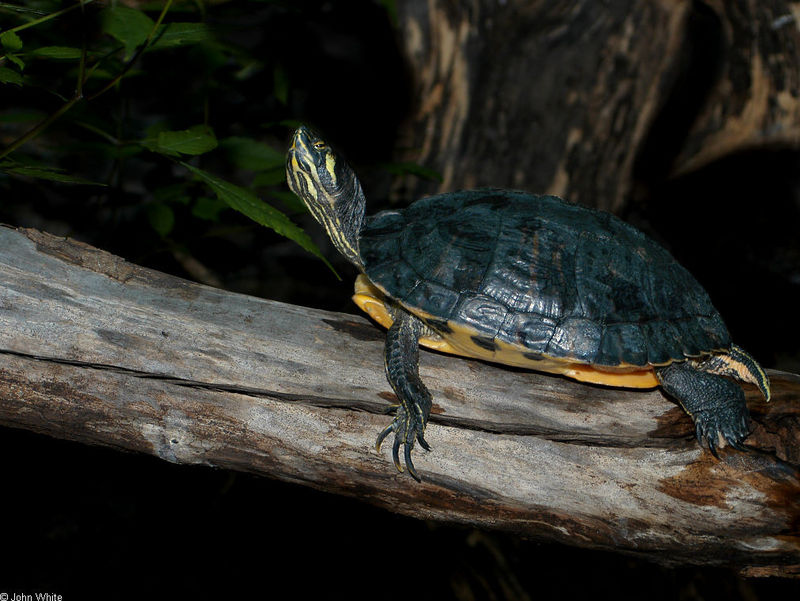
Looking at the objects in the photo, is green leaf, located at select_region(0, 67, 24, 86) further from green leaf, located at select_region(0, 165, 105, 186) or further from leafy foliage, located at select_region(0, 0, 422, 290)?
green leaf, located at select_region(0, 165, 105, 186)

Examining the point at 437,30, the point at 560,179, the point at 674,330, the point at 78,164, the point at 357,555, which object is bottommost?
the point at 357,555

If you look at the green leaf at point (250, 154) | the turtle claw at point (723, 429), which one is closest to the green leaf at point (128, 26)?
the green leaf at point (250, 154)

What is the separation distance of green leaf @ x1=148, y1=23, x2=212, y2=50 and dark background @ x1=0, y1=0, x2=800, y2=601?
100 cm

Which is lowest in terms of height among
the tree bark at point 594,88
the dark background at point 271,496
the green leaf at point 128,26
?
the dark background at point 271,496

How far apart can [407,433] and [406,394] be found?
183 millimetres

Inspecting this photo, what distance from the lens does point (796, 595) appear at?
5297mm

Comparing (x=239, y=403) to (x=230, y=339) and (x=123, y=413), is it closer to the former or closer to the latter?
(x=230, y=339)

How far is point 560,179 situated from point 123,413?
4.62 m

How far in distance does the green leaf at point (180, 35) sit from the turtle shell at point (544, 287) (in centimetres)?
138

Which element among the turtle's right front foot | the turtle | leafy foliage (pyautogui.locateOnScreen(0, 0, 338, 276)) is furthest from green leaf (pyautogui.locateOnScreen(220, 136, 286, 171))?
the turtle's right front foot

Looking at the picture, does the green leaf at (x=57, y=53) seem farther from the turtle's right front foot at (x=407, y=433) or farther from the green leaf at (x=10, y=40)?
the turtle's right front foot at (x=407, y=433)

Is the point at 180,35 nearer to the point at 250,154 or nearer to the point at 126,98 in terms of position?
the point at 250,154

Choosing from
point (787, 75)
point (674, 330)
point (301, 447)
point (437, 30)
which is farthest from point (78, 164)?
point (787, 75)

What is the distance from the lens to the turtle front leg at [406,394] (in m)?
2.72
